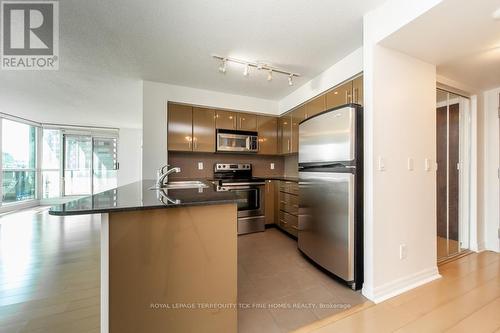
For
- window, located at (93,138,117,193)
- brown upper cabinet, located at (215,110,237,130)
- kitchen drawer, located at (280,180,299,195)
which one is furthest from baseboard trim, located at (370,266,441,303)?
window, located at (93,138,117,193)

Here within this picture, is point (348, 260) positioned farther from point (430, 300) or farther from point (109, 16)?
point (109, 16)

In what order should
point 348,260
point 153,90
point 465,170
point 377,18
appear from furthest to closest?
point 153,90
point 465,170
point 348,260
point 377,18

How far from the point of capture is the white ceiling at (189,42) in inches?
65.2

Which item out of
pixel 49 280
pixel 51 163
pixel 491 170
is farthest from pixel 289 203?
pixel 51 163

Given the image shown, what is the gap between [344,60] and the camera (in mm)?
2404

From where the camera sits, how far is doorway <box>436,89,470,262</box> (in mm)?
Answer: 2725

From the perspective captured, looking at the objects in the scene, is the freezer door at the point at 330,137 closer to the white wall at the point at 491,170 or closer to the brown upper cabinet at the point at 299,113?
the brown upper cabinet at the point at 299,113

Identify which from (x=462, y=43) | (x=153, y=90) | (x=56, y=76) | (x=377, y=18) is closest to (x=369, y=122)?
(x=377, y=18)

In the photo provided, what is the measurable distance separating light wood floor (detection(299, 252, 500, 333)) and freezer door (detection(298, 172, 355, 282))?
36cm

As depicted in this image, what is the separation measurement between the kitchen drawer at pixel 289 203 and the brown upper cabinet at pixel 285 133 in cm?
83

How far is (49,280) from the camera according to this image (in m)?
2.04

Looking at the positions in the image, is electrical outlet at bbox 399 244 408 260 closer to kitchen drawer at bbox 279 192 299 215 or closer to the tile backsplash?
kitchen drawer at bbox 279 192 299 215

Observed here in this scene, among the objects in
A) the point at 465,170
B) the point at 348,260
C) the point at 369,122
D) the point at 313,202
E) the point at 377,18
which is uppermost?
the point at 377,18

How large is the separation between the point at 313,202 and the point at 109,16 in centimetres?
262
